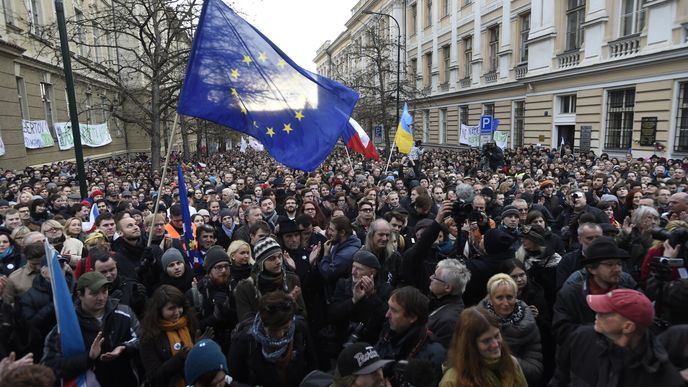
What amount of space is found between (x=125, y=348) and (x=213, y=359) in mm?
1011

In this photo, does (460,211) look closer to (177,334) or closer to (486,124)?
(177,334)

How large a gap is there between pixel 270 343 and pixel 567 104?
71.1ft

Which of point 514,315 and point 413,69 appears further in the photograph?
point 413,69

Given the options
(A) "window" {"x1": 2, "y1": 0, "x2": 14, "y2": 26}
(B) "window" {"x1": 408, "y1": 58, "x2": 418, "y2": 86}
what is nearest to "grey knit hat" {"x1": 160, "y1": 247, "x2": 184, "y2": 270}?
(A) "window" {"x1": 2, "y1": 0, "x2": 14, "y2": 26}

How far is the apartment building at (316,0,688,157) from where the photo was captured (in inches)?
588

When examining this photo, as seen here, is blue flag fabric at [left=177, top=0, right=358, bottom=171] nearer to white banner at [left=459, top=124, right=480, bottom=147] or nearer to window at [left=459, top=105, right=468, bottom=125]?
white banner at [left=459, top=124, right=480, bottom=147]

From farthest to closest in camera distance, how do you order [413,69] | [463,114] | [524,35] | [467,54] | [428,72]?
[413,69]
[428,72]
[463,114]
[467,54]
[524,35]

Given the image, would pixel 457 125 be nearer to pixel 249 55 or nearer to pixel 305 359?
pixel 249 55

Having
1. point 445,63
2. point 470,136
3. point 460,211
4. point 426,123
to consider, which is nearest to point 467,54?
point 445,63

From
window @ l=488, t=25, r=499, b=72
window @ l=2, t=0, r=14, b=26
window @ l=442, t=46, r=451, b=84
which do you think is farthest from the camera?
window @ l=442, t=46, r=451, b=84

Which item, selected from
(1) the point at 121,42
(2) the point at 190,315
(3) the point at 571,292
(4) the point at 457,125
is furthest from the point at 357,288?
(1) the point at 121,42

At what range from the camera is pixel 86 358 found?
286 cm

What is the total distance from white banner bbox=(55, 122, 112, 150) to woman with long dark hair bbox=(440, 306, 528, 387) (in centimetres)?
1954

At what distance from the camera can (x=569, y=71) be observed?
1936cm
